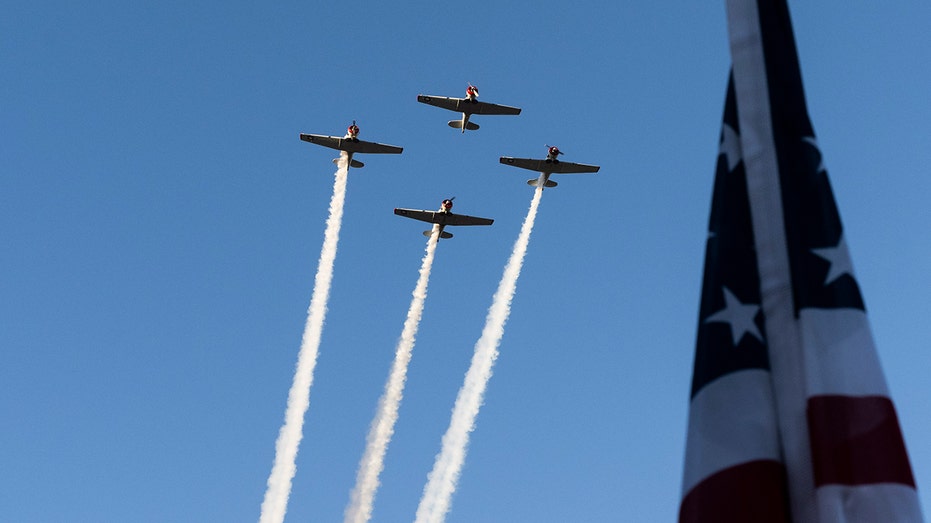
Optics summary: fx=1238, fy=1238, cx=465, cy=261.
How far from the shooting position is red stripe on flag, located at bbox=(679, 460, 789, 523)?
7992 mm

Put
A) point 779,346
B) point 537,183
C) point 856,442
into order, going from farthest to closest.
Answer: point 537,183
point 779,346
point 856,442

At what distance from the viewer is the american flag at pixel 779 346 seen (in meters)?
7.96

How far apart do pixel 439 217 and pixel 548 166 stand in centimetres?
1082

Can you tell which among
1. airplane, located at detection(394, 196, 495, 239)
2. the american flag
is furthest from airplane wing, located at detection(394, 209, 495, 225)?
the american flag

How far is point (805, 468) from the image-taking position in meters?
8.17

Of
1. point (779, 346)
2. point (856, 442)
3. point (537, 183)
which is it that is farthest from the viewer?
point (537, 183)

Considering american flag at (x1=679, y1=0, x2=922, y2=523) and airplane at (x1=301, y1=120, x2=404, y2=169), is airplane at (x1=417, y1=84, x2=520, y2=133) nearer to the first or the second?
airplane at (x1=301, y1=120, x2=404, y2=169)

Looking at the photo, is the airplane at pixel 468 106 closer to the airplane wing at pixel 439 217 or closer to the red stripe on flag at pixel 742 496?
the airplane wing at pixel 439 217

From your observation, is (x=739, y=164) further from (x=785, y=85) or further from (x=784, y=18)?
(x=784, y=18)

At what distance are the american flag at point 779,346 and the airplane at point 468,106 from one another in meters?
103

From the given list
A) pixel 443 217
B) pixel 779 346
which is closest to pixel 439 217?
pixel 443 217

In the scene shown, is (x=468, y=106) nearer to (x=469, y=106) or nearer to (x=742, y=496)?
(x=469, y=106)

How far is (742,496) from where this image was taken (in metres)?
8.02

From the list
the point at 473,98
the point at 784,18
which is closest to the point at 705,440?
the point at 784,18
